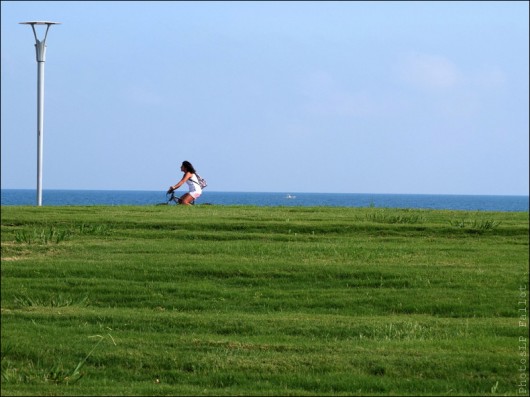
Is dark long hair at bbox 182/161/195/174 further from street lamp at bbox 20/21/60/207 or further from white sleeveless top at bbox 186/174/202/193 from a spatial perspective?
street lamp at bbox 20/21/60/207

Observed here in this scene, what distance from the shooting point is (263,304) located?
41.8 ft

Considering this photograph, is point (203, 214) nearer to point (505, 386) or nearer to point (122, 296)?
point (122, 296)

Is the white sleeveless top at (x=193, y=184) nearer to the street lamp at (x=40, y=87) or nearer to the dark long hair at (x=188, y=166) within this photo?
the dark long hair at (x=188, y=166)

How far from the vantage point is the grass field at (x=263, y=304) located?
9.86 meters

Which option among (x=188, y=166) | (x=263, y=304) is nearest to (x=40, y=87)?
(x=188, y=166)

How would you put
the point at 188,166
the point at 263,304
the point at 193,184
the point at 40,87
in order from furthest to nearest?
the point at 40,87, the point at 193,184, the point at 188,166, the point at 263,304

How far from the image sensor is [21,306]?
1267cm

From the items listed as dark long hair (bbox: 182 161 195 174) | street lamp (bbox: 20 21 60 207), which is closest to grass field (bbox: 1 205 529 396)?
dark long hair (bbox: 182 161 195 174)

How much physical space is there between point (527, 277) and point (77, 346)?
6869 millimetres

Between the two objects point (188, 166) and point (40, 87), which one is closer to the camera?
point (188, 166)

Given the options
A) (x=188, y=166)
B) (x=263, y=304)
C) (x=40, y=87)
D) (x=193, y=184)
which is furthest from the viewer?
(x=40, y=87)

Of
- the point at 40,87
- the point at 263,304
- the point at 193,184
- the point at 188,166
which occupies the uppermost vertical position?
the point at 40,87

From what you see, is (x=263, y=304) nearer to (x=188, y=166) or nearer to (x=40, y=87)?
(x=188, y=166)

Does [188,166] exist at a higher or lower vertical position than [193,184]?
higher
